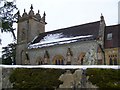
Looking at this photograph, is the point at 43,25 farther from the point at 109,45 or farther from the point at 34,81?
the point at 34,81

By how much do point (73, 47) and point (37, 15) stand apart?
14.2 metres

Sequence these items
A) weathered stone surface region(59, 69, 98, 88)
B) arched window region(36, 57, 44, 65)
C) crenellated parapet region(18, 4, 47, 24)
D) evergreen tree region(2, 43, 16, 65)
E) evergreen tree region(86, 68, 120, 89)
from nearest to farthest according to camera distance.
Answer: evergreen tree region(86, 68, 120, 89), weathered stone surface region(59, 69, 98, 88), arched window region(36, 57, 44, 65), crenellated parapet region(18, 4, 47, 24), evergreen tree region(2, 43, 16, 65)

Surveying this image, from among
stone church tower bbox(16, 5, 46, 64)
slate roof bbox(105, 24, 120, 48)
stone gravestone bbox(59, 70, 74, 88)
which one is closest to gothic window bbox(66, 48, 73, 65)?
slate roof bbox(105, 24, 120, 48)

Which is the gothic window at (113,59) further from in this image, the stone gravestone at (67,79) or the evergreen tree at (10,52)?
the stone gravestone at (67,79)

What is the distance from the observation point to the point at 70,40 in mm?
31719

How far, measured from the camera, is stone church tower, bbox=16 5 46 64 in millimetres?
39672

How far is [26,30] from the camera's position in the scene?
40.9 metres

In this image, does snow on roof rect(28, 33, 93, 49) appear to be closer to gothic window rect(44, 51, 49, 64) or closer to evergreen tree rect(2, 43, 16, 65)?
gothic window rect(44, 51, 49, 64)

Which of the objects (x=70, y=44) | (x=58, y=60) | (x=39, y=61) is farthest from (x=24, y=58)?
(x=70, y=44)

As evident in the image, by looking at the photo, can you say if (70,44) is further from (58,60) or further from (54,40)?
(54,40)

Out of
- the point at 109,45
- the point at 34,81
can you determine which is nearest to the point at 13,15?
the point at 109,45

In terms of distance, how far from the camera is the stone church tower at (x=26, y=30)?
39.7 m

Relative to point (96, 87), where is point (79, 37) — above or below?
above

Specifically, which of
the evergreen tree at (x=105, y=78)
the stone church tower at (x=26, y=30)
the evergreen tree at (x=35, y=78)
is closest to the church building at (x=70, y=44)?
the stone church tower at (x=26, y=30)
